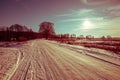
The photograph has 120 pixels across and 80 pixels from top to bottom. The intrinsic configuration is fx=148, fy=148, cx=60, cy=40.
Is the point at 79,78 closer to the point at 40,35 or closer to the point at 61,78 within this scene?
the point at 61,78

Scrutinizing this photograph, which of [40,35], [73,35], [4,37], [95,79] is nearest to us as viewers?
[95,79]

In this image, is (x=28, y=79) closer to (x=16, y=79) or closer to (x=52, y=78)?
(x=16, y=79)

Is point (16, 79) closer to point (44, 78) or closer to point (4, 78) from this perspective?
point (4, 78)

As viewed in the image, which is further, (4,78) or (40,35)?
(40,35)

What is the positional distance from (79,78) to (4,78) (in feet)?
12.7

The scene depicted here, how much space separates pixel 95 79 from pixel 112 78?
36.7 inches

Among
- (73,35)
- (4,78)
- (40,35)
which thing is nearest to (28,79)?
(4,78)

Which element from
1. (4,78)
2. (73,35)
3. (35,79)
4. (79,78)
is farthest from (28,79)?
(73,35)

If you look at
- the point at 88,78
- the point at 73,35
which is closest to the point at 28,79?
the point at 88,78

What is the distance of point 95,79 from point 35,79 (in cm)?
299

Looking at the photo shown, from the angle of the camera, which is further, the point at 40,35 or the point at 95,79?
the point at 40,35

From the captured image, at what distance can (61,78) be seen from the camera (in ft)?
24.6

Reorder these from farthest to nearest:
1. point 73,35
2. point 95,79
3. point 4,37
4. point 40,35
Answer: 1. point 40,35
2. point 73,35
3. point 4,37
4. point 95,79

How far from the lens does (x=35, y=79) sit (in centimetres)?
743
